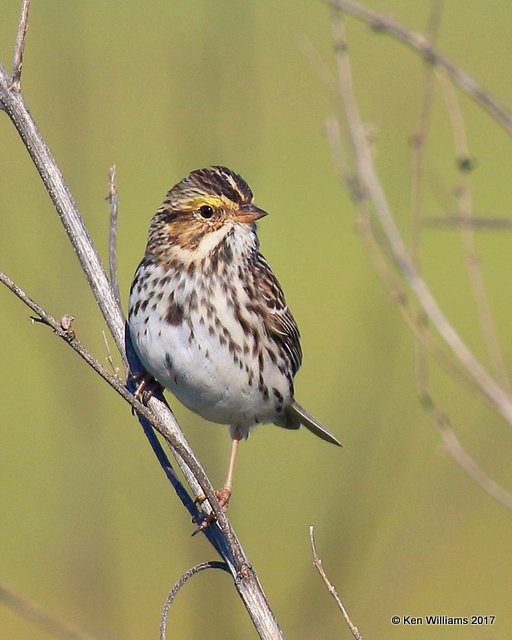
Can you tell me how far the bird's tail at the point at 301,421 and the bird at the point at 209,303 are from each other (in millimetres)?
338

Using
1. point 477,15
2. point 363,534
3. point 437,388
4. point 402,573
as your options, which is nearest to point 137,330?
point 402,573

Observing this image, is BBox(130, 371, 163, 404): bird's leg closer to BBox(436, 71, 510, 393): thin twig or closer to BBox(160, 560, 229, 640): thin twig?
BBox(160, 560, 229, 640): thin twig

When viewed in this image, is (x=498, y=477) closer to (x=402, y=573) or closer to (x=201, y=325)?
(x=402, y=573)

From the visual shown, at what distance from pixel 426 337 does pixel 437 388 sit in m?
10.5

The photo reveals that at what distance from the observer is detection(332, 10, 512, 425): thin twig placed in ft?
14.3

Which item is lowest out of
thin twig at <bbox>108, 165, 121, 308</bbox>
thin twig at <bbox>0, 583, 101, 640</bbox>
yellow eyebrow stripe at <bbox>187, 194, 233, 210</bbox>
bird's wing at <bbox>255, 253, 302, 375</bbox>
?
thin twig at <bbox>0, 583, 101, 640</bbox>

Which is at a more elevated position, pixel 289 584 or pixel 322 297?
pixel 322 297

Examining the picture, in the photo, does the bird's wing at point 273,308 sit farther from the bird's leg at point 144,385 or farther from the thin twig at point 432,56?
the thin twig at point 432,56

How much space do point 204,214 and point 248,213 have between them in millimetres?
209

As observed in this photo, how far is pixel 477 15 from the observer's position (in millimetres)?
25625

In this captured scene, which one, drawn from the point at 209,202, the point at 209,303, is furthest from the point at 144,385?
the point at 209,202

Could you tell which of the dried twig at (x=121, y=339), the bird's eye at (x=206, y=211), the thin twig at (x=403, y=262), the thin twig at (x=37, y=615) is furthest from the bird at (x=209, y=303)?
the thin twig at (x=37, y=615)

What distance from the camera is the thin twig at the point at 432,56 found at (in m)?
4.49

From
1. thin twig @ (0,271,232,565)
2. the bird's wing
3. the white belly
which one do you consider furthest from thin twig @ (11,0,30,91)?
the bird's wing
